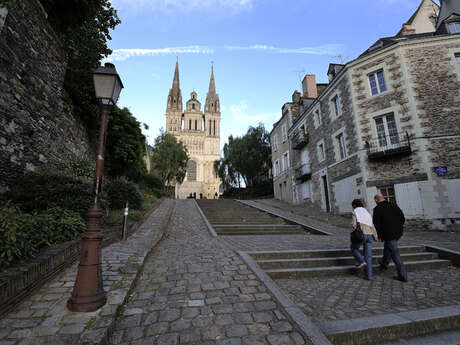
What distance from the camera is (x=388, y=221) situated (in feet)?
14.4

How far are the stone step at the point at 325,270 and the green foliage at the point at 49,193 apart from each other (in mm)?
4882

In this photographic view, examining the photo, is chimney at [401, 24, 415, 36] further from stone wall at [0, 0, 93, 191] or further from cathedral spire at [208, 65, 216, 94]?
cathedral spire at [208, 65, 216, 94]

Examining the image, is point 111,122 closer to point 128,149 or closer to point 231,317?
point 128,149

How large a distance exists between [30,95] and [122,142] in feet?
22.7

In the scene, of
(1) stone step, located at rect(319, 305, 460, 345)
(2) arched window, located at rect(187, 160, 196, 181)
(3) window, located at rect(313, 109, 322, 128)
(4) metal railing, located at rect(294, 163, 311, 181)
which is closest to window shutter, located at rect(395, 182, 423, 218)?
(4) metal railing, located at rect(294, 163, 311, 181)

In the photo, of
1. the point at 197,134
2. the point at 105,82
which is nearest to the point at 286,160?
the point at 105,82

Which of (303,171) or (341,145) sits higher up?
(341,145)

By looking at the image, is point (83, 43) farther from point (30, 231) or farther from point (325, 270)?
point (325, 270)

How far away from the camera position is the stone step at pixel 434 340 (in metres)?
2.48

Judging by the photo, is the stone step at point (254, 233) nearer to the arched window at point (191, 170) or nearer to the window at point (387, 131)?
the window at point (387, 131)

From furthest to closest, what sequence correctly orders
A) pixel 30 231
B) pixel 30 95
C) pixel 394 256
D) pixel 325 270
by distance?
pixel 30 95
pixel 325 270
pixel 394 256
pixel 30 231

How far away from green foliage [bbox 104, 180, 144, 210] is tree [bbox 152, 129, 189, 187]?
20.0m

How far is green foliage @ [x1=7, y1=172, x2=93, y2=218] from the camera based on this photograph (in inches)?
206

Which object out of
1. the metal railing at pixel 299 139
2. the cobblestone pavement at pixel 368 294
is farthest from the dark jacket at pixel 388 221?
the metal railing at pixel 299 139
